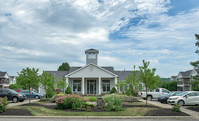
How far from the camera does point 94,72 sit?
38344 mm

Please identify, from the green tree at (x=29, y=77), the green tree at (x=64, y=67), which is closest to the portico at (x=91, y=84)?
the green tree at (x=29, y=77)

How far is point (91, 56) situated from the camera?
42531mm

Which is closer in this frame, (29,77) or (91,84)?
(29,77)

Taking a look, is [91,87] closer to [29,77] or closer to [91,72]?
[91,72]

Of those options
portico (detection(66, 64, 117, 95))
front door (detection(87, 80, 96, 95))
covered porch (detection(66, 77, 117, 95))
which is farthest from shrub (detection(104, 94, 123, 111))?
front door (detection(87, 80, 96, 95))

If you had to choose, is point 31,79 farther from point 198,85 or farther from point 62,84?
point 198,85

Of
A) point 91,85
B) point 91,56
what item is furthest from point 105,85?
point 91,56

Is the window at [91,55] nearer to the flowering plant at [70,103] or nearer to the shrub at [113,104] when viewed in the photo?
the flowering plant at [70,103]

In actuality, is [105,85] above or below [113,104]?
above

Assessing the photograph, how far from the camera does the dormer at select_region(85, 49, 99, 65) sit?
42188 mm

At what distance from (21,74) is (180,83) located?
57228mm

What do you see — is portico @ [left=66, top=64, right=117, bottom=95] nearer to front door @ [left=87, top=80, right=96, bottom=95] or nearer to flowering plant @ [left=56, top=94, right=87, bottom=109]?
front door @ [left=87, top=80, right=96, bottom=95]

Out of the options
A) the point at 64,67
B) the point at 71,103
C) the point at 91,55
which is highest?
the point at 91,55

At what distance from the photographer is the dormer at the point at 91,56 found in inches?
1661
